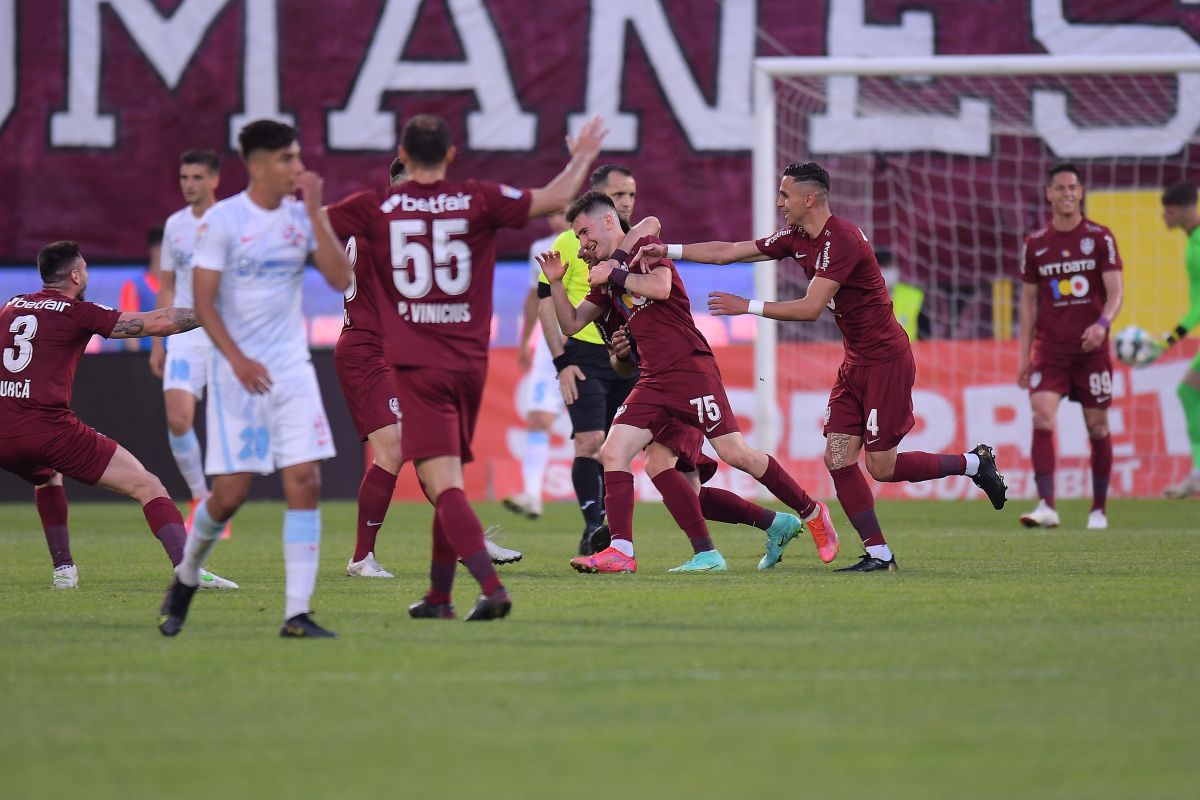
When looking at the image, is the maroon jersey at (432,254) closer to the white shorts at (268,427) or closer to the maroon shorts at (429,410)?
the maroon shorts at (429,410)

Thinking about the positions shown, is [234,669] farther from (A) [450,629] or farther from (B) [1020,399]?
(B) [1020,399]

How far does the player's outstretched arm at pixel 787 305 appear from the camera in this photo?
8.48 meters

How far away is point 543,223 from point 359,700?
14485mm

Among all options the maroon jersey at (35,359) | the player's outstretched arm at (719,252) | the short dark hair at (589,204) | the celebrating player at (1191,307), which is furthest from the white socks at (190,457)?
the celebrating player at (1191,307)

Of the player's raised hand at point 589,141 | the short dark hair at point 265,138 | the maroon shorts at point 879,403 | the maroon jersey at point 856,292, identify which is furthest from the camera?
the maroon shorts at point 879,403

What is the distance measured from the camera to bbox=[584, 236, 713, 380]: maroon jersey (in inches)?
347

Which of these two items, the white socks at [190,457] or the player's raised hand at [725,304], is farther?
the white socks at [190,457]

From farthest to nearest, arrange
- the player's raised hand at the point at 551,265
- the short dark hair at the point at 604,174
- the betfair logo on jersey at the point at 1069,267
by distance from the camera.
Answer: the betfair logo on jersey at the point at 1069,267, the short dark hair at the point at 604,174, the player's raised hand at the point at 551,265

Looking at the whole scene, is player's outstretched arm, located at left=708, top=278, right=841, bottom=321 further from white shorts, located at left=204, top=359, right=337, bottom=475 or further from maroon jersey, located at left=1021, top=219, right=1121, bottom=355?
maroon jersey, located at left=1021, top=219, right=1121, bottom=355

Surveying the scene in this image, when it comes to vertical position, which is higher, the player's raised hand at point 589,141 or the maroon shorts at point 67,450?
the player's raised hand at point 589,141

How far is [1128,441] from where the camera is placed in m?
15.6

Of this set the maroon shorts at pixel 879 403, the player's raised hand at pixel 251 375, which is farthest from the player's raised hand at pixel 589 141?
the maroon shorts at pixel 879 403

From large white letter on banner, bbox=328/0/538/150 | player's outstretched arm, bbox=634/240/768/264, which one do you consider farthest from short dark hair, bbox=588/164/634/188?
large white letter on banner, bbox=328/0/538/150

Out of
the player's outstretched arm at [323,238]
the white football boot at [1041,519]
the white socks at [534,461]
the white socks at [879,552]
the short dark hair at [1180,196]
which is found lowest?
the white football boot at [1041,519]
